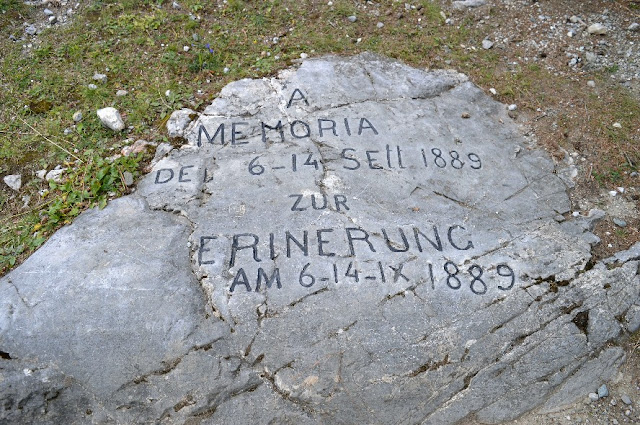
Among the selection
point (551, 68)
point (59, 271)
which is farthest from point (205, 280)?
point (551, 68)

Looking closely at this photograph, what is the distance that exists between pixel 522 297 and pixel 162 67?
12.8ft

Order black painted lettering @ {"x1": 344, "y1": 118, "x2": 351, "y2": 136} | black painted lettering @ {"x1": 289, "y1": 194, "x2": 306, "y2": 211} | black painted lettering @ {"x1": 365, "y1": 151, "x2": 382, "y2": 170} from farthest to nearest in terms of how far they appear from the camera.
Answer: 1. black painted lettering @ {"x1": 344, "y1": 118, "x2": 351, "y2": 136}
2. black painted lettering @ {"x1": 365, "y1": 151, "x2": 382, "y2": 170}
3. black painted lettering @ {"x1": 289, "y1": 194, "x2": 306, "y2": 211}

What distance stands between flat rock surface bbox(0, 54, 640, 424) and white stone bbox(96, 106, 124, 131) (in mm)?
748

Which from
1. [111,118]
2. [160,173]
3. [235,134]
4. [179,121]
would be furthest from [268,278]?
[111,118]

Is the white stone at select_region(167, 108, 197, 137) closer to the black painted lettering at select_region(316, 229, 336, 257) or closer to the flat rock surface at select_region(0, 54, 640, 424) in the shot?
the flat rock surface at select_region(0, 54, 640, 424)

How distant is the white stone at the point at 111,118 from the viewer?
4.70 meters

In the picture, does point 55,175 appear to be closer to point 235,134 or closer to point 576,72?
point 235,134

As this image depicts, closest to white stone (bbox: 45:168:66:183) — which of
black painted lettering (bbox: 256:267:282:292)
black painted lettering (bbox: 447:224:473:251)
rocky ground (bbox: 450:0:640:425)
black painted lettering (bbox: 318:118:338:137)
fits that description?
black painted lettering (bbox: 256:267:282:292)

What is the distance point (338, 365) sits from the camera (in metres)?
3.41

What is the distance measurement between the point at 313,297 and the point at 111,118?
255cm

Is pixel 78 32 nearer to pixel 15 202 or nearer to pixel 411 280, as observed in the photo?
pixel 15 202

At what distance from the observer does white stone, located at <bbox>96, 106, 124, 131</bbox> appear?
15.4 feet

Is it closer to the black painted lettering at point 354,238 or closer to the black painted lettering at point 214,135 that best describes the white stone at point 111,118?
the black painted lettering at point 214,135

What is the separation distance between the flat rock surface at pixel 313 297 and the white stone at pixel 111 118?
2.45ft
